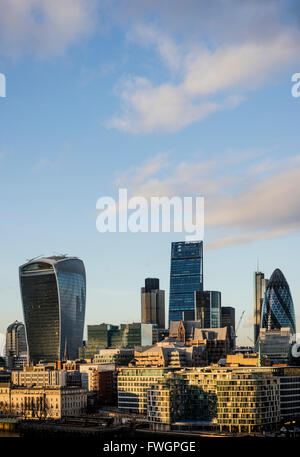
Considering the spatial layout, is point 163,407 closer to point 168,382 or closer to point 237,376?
point 168,382

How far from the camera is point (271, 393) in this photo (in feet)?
611

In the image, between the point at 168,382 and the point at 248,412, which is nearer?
the point at 248,412

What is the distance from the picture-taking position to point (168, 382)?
652 ft
